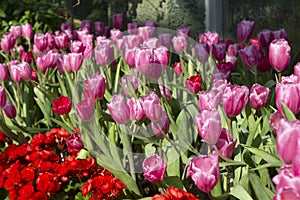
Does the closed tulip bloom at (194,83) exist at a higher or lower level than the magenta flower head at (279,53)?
lower

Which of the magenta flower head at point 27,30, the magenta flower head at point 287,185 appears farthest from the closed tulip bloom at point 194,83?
the magenta flower head at point 27,30

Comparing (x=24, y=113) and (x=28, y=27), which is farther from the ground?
(x=28, y=27)

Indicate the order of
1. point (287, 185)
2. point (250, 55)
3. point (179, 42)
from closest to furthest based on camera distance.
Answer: point (287, 185), point (250, 55), point (179, 42)

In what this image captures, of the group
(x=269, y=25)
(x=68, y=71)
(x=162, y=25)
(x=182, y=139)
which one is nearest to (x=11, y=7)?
(x=162, y=25)

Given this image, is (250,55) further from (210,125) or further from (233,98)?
(210,125)

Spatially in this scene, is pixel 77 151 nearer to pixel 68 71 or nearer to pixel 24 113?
pixel 68 71

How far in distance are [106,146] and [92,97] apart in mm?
211

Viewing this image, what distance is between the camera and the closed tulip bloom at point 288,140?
3.72 ft

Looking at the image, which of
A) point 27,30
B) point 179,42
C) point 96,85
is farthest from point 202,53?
point 27,30

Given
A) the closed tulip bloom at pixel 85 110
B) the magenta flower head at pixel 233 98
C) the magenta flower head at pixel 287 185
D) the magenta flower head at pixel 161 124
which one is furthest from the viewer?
the closed tulip bloom at pixel 85 110

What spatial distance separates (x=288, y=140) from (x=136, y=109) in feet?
2.50

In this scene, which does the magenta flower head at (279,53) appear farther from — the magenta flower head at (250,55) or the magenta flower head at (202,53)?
the magenta flower head at (202,53)

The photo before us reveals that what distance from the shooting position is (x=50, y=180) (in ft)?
7.02

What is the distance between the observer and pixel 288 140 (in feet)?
3.76
